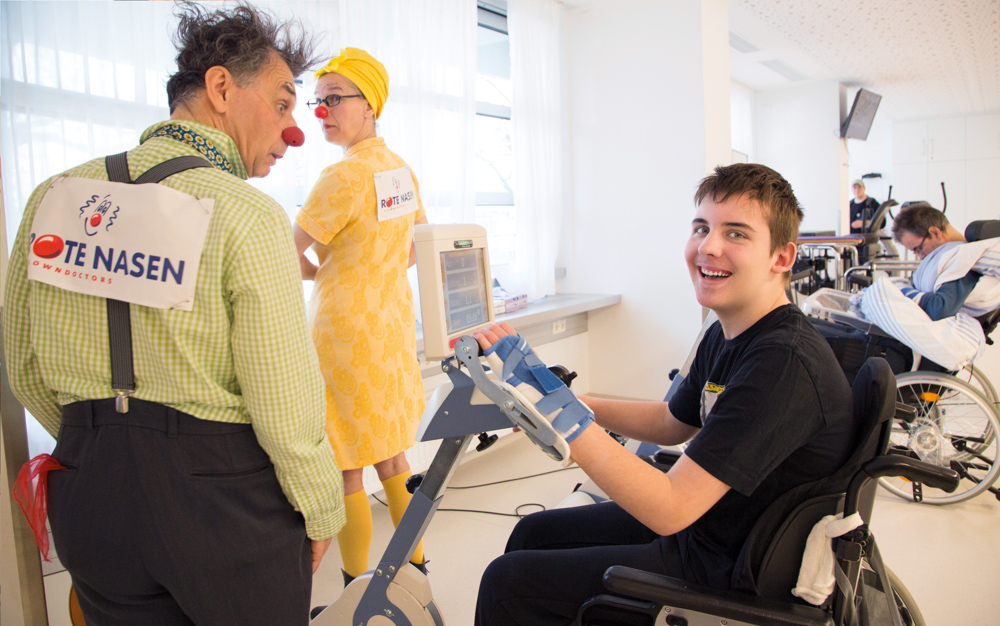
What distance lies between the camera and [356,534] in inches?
69.1

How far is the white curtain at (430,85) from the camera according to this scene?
108 inches

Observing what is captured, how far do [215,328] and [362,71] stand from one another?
1.08 metres

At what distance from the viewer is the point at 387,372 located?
172cm

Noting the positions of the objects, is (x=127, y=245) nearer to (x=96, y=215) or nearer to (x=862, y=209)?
(x=96, y=215)

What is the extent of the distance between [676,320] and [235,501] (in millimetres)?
3255

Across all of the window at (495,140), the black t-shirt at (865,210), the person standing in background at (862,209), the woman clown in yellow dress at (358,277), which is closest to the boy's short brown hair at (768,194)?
the woman clown in yellow dress at (358,277)

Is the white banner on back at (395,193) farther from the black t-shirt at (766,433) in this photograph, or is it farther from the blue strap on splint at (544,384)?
the black t-shirt at (766,433)

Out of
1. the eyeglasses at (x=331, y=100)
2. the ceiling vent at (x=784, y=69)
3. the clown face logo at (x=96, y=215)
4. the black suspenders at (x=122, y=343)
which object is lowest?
the black suspenders at (x=122, y=343)

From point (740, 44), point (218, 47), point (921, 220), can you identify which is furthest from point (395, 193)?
point (740, 44)

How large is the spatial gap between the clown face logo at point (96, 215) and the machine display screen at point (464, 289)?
0.48m

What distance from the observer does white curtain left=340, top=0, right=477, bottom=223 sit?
275 centimetres

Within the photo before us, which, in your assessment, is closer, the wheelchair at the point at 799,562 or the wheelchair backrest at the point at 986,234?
the wheelchair at the point at 799,562

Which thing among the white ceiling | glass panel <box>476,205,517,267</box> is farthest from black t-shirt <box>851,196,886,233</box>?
glass panel <box>476,205,517,267</box>

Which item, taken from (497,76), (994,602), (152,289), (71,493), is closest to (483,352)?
(152,289)
